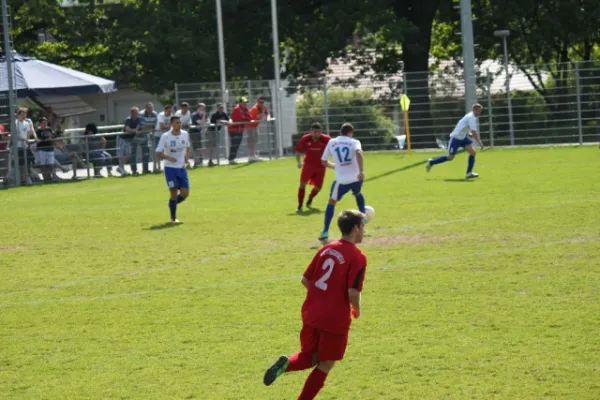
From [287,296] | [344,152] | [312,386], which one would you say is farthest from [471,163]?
[312,386]

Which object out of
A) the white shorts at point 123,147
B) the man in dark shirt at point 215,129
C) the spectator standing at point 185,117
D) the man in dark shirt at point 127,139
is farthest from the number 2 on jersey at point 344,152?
the man in dark shirt at point 215,129

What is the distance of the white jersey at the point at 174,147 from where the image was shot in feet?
70.9

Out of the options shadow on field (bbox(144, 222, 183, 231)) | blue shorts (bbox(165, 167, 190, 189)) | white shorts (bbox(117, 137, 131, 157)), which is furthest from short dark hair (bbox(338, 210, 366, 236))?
white shorts (bbox(117, 137, 131, 157))

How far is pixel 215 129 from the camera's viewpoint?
36.0 meters

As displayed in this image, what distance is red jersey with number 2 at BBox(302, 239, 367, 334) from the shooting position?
8219mm

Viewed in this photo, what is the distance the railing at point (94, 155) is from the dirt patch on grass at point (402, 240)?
15.8 metres

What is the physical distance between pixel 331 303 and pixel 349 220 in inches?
24.8

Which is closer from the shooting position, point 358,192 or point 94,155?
point 358,192

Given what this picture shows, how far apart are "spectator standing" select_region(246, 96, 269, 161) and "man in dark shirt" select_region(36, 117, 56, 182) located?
6826 millimetres

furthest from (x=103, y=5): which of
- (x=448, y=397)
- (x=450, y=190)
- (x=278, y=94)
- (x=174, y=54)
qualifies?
(x=448, y=397)

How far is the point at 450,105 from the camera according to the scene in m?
39.5

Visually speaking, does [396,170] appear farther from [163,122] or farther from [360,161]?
[360,161]

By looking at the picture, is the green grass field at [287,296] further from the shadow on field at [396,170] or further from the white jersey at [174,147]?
the shadow on field at [396,170]

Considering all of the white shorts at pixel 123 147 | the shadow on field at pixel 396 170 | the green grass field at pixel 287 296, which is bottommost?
the green grass field at pixel 287 296
